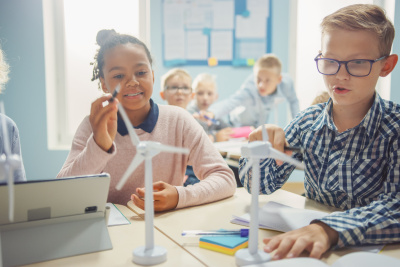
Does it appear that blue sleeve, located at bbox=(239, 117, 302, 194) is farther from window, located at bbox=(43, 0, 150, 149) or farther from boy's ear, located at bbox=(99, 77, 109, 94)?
window, located at bbox=(43, 0, 150, 149)

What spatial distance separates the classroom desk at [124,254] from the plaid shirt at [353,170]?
0.35 m

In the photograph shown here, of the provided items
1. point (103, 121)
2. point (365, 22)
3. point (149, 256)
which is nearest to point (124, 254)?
point (149, 256)

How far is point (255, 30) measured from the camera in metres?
3.96

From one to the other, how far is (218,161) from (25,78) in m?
2.60

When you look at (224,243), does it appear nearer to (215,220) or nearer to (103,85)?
(215,220)

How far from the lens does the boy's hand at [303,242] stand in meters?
0.76

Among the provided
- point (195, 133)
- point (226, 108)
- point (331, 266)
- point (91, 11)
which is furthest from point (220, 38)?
point (331, 266)

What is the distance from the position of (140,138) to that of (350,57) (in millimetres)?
791

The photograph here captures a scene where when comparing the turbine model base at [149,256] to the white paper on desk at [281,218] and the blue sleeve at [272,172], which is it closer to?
the white paper on desk at [281,218]

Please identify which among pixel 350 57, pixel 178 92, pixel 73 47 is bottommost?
pixel 178 92

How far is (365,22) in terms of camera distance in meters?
1.04

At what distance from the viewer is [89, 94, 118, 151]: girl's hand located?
3.38ft

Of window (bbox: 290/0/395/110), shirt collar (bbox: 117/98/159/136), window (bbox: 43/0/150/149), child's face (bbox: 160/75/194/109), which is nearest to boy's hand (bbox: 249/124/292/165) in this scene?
shirt collar (bbox: 117/98/159/136)

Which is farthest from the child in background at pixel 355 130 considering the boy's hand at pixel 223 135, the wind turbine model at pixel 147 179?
the boy's hand at pixel 223 135
